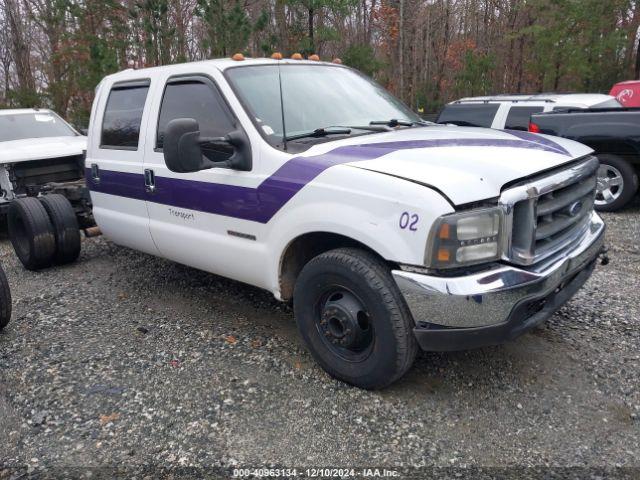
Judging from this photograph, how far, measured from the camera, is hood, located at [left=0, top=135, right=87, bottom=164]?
23.2 ft

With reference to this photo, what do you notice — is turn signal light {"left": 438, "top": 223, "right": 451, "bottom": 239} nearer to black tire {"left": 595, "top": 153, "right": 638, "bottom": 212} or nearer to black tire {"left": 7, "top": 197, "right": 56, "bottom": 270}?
black tire {"left": 7, "top": 197, "right": 56, "bottom": 270}

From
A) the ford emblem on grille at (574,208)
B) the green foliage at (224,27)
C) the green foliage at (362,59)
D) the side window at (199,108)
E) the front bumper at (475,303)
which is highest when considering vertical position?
the green foliage at (224,27)

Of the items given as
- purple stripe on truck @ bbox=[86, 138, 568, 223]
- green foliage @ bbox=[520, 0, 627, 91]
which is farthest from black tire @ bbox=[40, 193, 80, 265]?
green foliage @ bbox=[520, 0, 627, 91]

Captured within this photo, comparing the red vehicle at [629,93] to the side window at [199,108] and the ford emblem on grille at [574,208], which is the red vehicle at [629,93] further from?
the side window at [199,108]

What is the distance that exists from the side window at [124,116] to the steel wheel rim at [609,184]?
5799mm

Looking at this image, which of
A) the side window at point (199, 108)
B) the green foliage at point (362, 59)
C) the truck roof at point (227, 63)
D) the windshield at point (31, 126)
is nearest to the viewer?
the side window at point (199, 108)

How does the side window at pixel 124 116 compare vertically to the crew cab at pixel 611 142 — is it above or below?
above

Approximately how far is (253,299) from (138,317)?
96 centimetres

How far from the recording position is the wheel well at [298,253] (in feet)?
11.2

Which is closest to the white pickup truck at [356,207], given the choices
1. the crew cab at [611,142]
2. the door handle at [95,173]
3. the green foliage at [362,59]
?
the door handle at [95,173]

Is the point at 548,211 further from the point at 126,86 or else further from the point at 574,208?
the point at 126,86

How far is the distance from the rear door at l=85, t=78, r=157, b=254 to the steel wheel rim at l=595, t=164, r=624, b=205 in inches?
228

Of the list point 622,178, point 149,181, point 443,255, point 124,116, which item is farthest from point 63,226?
point 622,178

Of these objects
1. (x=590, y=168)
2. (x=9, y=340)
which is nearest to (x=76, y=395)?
(x=9, y=340)
